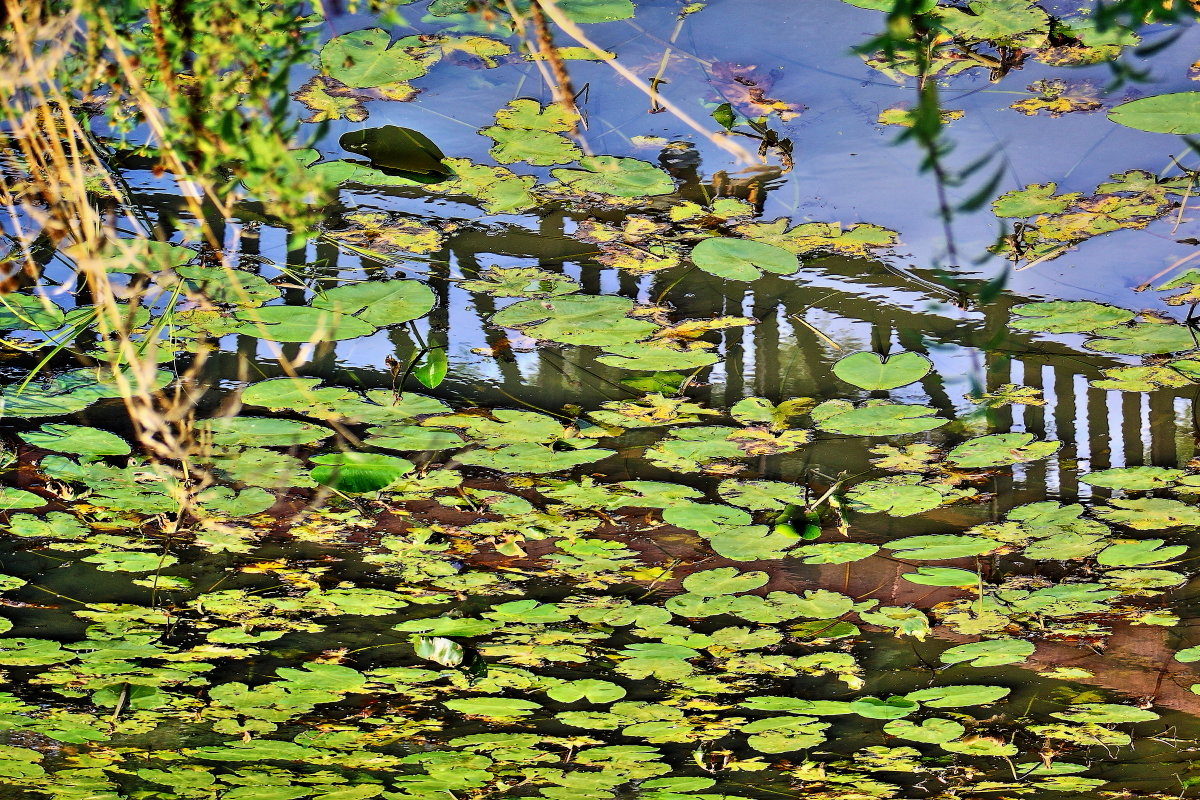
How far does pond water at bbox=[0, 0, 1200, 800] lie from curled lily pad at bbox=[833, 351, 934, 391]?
→ 19 millimetres

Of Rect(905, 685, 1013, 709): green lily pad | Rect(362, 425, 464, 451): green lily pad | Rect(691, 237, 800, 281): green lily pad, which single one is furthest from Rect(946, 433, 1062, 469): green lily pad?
Rect(905, 685, 1013, 709): green lily pad

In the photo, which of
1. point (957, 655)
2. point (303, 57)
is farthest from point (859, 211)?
point (957, 655)

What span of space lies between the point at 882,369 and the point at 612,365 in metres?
0.86

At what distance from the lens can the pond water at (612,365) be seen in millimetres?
1581

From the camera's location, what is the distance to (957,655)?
5.52 metres

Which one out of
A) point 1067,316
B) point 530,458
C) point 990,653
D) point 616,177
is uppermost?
point 616,177

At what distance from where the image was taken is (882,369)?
304 centimetres

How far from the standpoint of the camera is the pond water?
1581 millimetres

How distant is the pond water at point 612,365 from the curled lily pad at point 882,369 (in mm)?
19

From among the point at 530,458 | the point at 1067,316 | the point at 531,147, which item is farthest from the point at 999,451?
the point at 531,147

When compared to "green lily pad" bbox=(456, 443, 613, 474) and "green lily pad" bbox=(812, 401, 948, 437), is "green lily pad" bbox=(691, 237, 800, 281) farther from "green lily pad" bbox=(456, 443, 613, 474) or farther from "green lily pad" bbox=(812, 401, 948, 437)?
"green lily pad" bbox=(456, 443, 613, 474)

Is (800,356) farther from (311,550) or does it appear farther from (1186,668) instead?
(1186,668)

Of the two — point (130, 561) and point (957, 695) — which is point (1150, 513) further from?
point (130, 561)

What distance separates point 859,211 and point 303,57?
1.69 m
